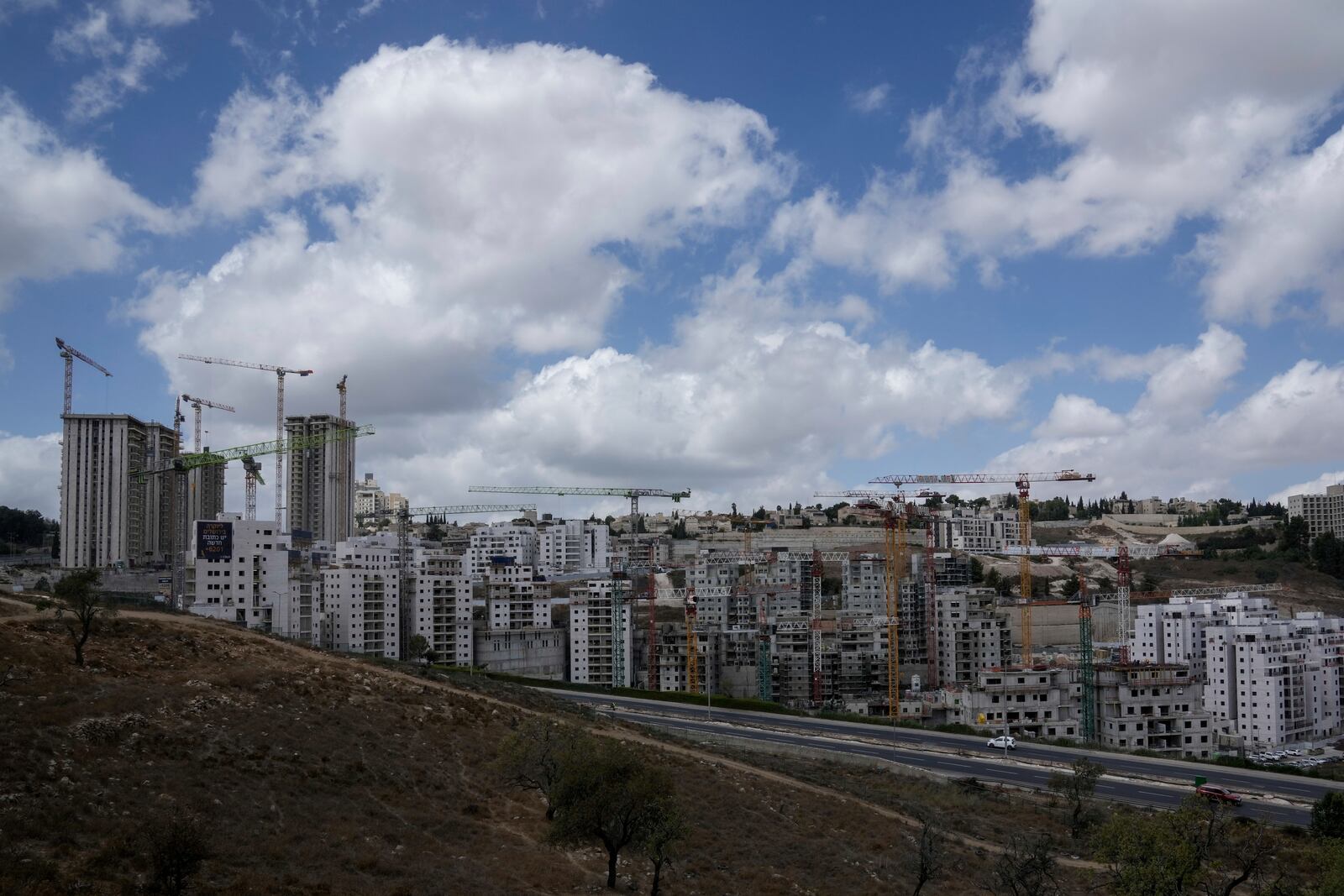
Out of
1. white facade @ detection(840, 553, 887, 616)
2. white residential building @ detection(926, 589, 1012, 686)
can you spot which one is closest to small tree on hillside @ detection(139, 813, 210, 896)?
white residential building @ detection(926, 589, 1012, 686)

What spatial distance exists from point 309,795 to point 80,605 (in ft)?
45.6

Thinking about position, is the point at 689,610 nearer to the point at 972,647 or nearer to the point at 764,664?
the point at 764,664

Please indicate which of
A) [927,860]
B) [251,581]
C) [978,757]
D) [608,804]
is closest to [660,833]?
[608,804]

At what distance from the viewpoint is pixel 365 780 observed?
2952cm

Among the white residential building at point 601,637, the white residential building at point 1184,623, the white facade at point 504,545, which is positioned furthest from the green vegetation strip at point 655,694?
the white facade at point 504,545

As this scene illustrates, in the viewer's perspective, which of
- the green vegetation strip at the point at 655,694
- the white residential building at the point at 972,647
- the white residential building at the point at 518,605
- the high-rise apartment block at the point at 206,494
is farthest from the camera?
the high-rise apartment block at the point at 206,494

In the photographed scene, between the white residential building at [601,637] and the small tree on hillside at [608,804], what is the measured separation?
6379cm

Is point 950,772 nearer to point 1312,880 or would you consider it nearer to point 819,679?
point 1312,880

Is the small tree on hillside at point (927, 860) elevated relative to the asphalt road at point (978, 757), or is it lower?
elevated

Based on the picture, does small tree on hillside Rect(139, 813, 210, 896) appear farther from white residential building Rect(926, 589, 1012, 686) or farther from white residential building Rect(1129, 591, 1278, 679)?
white residential building Rect(1129, 591, 1278, 679)

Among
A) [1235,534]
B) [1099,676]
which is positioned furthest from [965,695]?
[1235,534]

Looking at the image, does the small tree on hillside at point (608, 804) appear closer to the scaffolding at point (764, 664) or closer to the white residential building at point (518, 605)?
the scaffolding at point (764, 664)

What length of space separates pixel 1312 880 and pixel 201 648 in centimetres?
3911

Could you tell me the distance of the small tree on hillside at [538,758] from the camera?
29484mm
